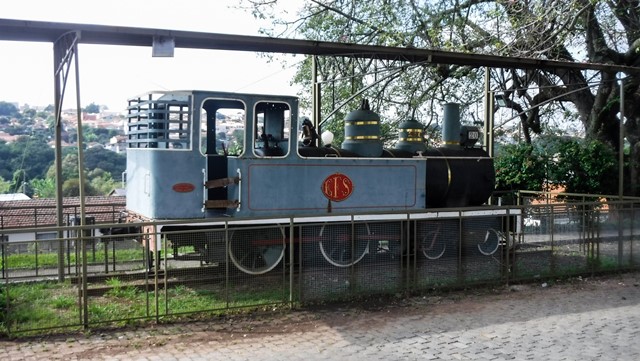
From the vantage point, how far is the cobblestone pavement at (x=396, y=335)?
20.6ft

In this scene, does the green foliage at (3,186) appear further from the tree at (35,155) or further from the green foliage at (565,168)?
the green foliage at (565,168)

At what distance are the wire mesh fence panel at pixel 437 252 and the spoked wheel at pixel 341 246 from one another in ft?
2.61

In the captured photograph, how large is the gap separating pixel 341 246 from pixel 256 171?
6.35ft

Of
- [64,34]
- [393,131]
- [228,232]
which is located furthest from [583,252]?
[393,131]

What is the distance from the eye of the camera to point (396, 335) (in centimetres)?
705

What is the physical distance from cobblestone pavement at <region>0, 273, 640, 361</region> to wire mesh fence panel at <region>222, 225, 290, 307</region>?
12.2 inches

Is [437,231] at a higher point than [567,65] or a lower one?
lower

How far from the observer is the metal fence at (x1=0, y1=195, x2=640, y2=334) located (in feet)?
23.3

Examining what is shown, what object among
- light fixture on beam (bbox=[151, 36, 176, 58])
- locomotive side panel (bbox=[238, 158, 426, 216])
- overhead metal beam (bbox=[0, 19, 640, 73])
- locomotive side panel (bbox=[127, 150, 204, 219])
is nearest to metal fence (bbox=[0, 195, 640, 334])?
locomotive side panel (bbox=[127, 150, 204, 219])

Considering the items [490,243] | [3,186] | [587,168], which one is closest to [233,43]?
[490,243]

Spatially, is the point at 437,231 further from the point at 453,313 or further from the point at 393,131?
the point at 393,131

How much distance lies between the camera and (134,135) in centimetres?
994

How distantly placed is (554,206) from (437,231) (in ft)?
8.00

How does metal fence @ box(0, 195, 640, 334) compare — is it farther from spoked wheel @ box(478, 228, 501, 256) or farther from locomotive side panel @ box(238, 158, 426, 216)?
locomotive side panel @ box(238, 158, 426, 216)
